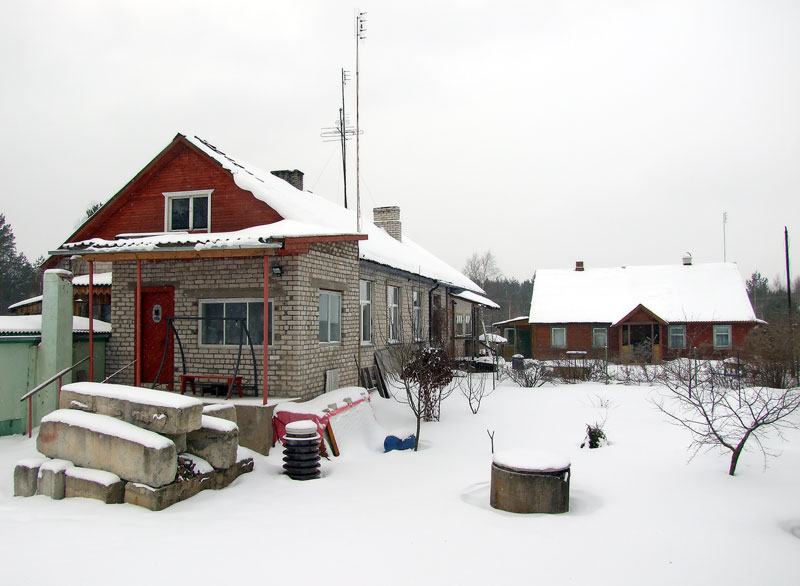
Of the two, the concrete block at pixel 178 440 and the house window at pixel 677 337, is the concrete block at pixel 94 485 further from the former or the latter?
the house window at pixel 677 337

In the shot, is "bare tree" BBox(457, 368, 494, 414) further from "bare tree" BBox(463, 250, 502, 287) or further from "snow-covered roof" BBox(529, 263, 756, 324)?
"bare tree" BBox(463, 250, 502, 287)

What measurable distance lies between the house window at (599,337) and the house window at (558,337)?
4.69 feet

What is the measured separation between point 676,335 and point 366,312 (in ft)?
67.8

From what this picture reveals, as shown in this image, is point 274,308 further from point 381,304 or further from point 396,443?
point 381,304

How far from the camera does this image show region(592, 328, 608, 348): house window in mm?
29375

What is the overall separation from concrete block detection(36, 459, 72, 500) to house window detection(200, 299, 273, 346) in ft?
13.0

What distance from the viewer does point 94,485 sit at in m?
6.62

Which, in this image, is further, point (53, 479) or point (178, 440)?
point (178, 440)

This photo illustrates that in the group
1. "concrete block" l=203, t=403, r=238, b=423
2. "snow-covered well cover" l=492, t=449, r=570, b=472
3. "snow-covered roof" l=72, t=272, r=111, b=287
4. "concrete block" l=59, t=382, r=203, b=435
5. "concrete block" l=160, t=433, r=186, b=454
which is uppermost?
"snow-covered roof" l=72, t=272, r=111, b=287

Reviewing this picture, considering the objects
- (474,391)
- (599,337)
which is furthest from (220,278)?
(599,337)

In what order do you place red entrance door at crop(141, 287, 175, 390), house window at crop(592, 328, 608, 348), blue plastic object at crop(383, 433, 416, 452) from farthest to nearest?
house window at crop(592, 328, 608, 348) < red entrance door at crop(141, 287, 175, 390) < blue plastic object at crop(383, 433, 416, 452)

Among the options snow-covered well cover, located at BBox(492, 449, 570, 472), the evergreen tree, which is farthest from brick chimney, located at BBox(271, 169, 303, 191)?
the evergreen tree

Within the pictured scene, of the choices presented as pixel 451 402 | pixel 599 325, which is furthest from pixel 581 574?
pixel 599 325

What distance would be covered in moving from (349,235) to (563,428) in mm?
5499
